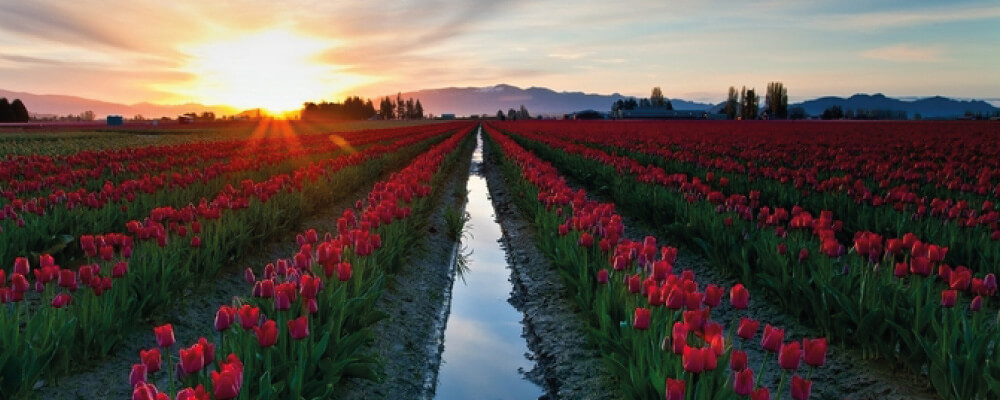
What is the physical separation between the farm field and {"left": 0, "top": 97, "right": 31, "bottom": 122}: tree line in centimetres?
7216

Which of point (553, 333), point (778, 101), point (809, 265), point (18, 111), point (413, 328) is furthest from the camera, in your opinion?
point (778, 101)

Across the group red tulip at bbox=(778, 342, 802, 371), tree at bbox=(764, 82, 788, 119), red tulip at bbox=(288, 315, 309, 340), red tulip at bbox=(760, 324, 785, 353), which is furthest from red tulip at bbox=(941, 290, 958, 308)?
tree at bbox=(764, 82, 788, 119)

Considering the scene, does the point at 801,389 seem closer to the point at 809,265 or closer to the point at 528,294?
the point at 809,265

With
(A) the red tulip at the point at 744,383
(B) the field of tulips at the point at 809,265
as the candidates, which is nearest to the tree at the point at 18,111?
(B) the field of tulips at the point at 809,265

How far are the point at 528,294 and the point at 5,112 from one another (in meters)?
80.6

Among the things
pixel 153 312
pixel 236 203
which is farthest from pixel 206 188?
pixel 153 312

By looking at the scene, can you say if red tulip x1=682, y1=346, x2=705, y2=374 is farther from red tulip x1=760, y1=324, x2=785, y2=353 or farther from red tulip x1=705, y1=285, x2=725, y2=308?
red tulip x1=705, y1=285, x2=725, y2=308

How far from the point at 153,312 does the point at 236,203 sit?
226cm

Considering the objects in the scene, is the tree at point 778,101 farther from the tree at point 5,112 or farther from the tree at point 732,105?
the tree at point 5,112

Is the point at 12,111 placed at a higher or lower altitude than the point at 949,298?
higher

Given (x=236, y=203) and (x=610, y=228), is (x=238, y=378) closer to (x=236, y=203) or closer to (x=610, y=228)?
(x=610, y=228)

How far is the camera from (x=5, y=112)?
6788cm

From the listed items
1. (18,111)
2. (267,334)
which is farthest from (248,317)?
(18,111)

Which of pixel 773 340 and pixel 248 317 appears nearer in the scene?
pixel 773 340
